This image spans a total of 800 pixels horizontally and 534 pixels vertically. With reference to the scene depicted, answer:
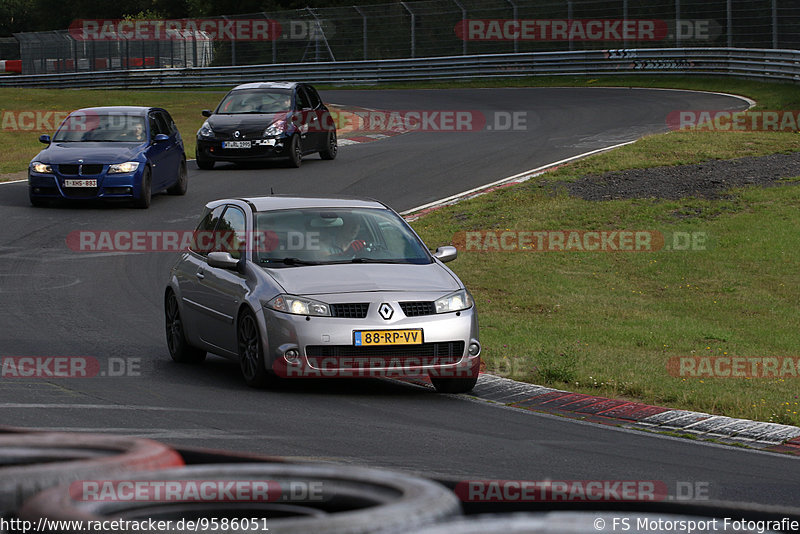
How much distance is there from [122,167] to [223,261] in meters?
11.7

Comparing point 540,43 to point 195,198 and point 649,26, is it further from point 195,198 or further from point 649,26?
point 195,198

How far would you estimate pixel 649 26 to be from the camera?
45875 millimetres

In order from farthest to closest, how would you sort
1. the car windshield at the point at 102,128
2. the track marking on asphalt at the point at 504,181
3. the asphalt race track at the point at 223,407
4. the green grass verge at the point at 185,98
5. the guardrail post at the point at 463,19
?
the guardrail post at the point at 463,19 < the green grass verge at the point at 185,98 < the car windshield at the point at 102,128 < the track marking on asphalt at the point at 504,181 < the asphalt race track at the point at 223,407

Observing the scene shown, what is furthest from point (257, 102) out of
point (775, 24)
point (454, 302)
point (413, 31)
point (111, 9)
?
point (111, 9)

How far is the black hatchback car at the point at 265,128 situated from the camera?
2653 centimetres

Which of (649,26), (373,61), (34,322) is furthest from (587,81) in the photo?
(34,322)

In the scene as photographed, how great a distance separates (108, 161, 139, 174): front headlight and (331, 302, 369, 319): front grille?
12.7m

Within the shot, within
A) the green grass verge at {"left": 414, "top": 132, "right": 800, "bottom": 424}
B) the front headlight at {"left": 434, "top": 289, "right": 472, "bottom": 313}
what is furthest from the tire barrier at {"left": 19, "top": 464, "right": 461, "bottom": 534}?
the green grass verge at {"left": 414, "top": 132, "right": 800, "bottom": 424}

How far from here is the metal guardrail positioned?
39969mm

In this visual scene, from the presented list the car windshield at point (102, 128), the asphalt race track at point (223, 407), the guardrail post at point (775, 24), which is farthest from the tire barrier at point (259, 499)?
A: the guardrail post at point (775, 24)

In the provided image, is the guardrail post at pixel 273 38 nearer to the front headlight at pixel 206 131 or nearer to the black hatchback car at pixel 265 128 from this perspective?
the black hatchback car at pixel 265 128

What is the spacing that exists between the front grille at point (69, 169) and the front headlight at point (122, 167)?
60cm

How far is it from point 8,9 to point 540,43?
257 feet

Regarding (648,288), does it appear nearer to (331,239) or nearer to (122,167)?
(331,239)
